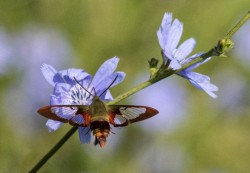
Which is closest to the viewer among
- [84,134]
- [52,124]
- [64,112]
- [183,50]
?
[64,112]

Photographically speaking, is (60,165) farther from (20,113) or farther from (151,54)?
(151,54)

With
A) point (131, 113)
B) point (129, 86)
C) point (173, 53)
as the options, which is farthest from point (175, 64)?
point (129, 86)

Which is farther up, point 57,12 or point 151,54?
point 57,12

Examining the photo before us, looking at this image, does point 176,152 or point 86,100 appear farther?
point 176,152

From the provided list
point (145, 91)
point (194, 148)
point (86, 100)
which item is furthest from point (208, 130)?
point (86, 100)

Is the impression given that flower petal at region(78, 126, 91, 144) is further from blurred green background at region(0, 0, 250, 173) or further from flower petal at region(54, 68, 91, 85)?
blurred green background at region(0, 0, 250, 173)

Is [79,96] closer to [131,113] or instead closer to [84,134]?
Answer: [84,134]

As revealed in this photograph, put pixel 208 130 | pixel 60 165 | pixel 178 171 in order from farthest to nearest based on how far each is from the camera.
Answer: pixel 208 130, pixel 178 171, pixel 60 165

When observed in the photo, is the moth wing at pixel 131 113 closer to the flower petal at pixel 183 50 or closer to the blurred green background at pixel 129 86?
A: the flower petal at pixel 183 50

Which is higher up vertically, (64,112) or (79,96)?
(79,96)
